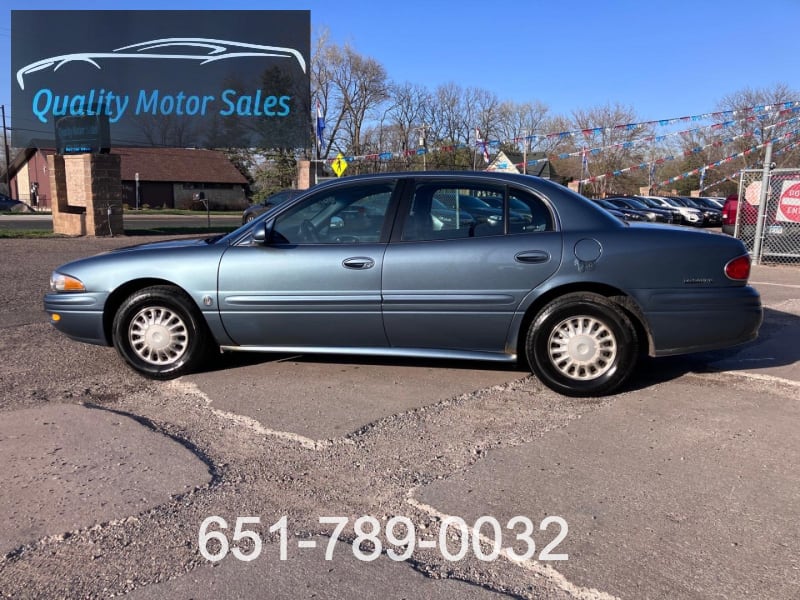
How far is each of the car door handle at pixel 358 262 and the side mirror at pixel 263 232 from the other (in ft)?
2.00

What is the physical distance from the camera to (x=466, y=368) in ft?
16.4

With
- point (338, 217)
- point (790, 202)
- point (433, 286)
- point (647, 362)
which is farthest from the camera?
point (790, 202)

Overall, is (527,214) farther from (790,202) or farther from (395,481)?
(790,202)

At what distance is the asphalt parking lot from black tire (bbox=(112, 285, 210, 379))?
5.9 inches

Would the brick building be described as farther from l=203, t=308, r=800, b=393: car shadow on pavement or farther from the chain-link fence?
l=203, t=308, r=800, b=393: car shadow on pavement

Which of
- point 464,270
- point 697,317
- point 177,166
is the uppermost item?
point 177,166

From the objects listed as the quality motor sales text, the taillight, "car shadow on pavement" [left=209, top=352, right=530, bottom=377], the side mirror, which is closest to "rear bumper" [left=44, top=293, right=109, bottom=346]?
"car shadow on pavement" [left=209, top=352, right=530, bottom=377]

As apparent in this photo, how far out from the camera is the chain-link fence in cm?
1195

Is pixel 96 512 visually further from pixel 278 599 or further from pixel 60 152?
pixel 60 152

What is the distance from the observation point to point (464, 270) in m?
4.31

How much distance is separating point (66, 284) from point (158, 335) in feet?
2.88

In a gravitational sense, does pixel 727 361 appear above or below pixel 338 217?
below

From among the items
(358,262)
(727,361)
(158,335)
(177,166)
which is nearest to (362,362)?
(358,262)

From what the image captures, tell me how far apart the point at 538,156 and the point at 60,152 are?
47428 millimetres
